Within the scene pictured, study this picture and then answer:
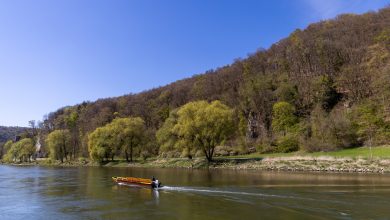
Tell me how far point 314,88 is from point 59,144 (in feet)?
299

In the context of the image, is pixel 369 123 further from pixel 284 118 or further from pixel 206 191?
pixel 206 191

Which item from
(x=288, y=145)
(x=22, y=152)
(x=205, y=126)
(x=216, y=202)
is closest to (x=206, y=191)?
(x=216, y=202)

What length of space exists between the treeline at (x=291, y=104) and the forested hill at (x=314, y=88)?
244 millimetres

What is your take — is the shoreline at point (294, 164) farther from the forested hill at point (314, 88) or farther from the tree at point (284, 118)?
the tree at point (284, 118)

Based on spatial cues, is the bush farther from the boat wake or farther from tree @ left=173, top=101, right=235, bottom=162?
the boat wake

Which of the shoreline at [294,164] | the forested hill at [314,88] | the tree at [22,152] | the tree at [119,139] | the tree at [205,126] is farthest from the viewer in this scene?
the tree at [22,152]

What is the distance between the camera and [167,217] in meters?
28.7

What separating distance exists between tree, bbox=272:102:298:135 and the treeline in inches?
10.5

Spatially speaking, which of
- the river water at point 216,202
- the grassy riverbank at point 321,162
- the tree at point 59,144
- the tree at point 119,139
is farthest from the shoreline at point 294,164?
the tree at point 59,144

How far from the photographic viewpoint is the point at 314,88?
386ft

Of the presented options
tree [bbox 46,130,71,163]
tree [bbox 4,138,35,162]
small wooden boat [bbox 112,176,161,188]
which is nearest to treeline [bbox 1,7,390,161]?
tree [bbox 46,130,71,163]

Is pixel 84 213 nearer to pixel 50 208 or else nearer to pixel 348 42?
pixel 50 208

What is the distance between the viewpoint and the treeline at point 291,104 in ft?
274

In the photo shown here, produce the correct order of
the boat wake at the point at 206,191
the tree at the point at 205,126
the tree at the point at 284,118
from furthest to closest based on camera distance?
the tree at the point at 284,118 → the tree at the point at 205,126 → the boat wake at the point at 206,191
